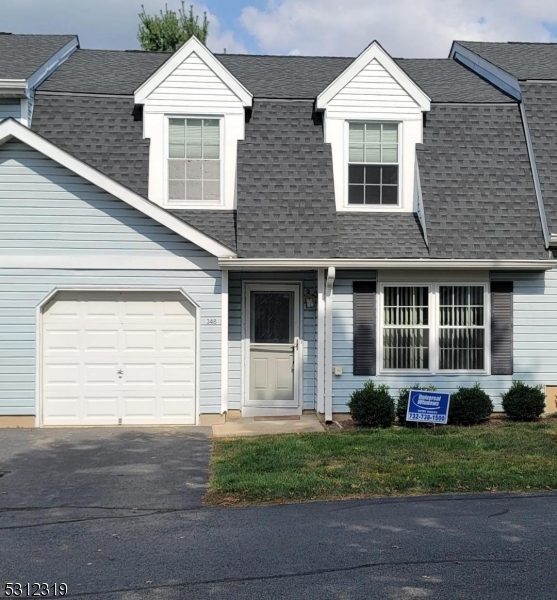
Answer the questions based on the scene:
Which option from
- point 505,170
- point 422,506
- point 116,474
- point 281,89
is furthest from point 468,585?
point 281,89

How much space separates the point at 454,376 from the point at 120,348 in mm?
5701

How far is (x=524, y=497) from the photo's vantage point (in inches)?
333

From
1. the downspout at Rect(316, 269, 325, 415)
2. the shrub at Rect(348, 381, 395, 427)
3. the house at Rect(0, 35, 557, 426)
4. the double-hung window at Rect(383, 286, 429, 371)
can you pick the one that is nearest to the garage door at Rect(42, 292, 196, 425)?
the house at Rect(0, 35, 557, 426)

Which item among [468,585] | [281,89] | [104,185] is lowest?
[468,585]

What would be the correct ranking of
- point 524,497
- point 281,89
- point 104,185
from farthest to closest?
1. point 281,89
2. point 104,185
3. point 524,497

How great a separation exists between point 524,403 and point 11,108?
409 inches

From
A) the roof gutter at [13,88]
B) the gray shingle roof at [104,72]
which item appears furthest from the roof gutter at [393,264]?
the roof gutter at [13,88]

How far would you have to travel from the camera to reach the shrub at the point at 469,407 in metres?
13.3

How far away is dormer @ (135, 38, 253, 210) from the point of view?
49.2 feet

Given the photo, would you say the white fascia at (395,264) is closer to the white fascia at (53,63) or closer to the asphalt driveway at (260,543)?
the asphalt driveway at (260,543)

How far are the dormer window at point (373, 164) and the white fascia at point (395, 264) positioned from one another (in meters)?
1.74

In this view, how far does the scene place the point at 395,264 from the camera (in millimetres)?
13734

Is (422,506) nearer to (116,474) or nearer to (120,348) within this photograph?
(116,474)

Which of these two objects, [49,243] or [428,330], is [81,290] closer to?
[49,243]
